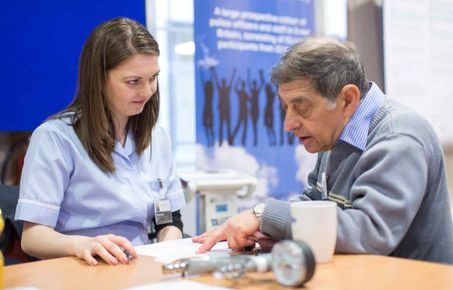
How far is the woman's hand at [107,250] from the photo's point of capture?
50.6 inches

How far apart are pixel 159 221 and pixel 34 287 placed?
3.15 ft

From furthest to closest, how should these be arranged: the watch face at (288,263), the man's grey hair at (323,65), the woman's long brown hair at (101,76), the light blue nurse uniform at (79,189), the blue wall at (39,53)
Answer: the blue wall at (39,53) < the woman's long brown hair at (101,76) < the light blue nurse uniform at (79,189) < the man's grey hair at (323,65) < the watch face at (288,263)

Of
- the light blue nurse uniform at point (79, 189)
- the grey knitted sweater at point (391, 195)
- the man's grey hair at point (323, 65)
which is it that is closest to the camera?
the grey knitted sweater at point (391, 195)

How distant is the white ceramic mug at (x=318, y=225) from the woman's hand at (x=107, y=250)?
42cm

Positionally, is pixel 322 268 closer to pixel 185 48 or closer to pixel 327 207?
pixel 327 207

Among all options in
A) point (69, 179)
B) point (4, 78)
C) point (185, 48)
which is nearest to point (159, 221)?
point (69, 179)

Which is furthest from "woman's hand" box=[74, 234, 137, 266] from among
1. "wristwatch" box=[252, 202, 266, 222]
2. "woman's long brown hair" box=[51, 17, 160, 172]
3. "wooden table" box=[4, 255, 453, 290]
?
"woman's long brown hair" box=[51, 17, 160, 172]

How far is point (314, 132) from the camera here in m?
1.57

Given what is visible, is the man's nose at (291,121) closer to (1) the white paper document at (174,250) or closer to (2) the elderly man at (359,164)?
(2) the elderly man at (359,164)

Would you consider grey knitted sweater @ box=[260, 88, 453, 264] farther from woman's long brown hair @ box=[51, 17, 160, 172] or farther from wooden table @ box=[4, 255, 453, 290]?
woman's long brown hair @ box=[51, 17, 160, 172]

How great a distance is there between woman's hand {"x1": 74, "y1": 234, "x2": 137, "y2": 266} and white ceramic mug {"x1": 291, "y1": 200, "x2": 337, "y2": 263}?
0.42 m

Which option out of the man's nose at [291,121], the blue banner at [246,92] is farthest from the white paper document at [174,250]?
the blue banner at [246,92]

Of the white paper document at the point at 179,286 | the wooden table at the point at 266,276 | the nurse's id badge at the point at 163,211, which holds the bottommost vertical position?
the nurse's id badge at the point at 163,211

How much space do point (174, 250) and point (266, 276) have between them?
1.45 ft
